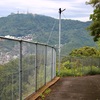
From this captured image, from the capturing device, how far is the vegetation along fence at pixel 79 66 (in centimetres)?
3734

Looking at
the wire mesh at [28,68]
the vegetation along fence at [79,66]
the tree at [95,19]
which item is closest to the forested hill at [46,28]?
the vegetation along fence at [79,66]

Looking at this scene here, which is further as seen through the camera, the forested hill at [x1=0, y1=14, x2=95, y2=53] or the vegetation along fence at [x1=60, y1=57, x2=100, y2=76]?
the forested hill at [x1=0, y1=14, x2=95, y2=53]

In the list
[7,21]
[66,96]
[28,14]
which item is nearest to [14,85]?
[66,96]

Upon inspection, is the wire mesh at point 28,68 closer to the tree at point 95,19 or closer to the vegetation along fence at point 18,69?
the vegetation along fence at point 18,69

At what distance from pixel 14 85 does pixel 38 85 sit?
19.2 ft

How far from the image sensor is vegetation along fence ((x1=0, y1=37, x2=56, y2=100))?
952 cm

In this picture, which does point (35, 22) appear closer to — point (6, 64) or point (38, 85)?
point (38, 85)

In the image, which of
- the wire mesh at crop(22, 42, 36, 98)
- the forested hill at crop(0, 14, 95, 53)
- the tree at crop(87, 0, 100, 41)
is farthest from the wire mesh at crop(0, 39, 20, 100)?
the forested hill at crop(0, 14, 95, 53)

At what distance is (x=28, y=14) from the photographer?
8975 cm

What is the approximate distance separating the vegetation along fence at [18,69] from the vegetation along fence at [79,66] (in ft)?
69.3

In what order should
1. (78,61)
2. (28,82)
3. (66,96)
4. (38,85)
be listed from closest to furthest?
(28,82)
(66,96)
(38,85)
(78,61)

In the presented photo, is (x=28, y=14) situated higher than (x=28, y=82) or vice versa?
(x=28, y=14)

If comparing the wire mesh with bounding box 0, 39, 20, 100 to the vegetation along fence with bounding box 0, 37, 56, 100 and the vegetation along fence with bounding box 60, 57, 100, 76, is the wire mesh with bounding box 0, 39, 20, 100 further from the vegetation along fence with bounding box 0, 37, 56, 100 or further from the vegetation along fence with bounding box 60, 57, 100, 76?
the vegetation along fence with bounding box 60, 57, 100, 76

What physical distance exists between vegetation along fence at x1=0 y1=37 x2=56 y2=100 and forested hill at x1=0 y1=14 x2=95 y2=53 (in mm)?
52533
